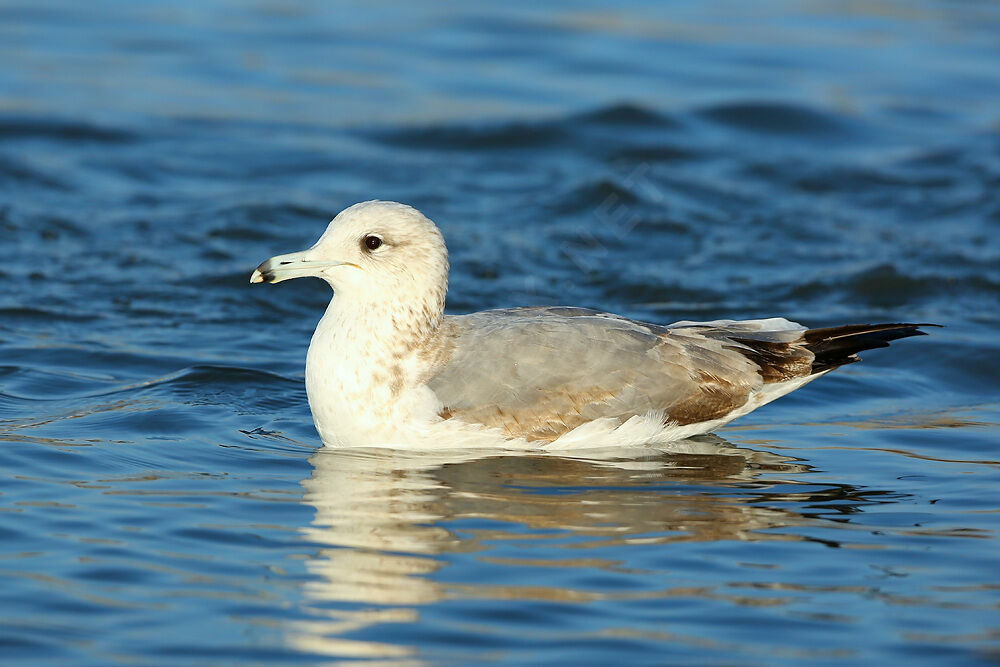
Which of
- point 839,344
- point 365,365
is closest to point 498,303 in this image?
point 839,344

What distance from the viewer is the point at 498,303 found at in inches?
418

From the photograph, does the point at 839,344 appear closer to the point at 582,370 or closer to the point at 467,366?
the point at 582,370

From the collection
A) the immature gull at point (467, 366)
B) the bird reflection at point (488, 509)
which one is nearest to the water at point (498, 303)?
the bird reflection at point (488, 509)

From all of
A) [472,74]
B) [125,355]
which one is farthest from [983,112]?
[125,355]

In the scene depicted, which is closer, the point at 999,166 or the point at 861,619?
the point at 861,619

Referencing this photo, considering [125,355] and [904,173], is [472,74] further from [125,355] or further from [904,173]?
[125,355]

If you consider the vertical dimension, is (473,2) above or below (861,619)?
above

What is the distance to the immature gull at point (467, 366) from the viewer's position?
23.1 feet

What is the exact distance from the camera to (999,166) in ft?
45.0

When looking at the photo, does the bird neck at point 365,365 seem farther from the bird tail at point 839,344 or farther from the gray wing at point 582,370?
the bird tail at point 839,344

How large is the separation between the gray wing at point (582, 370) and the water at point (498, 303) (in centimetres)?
26

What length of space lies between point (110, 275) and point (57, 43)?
717 centimetres

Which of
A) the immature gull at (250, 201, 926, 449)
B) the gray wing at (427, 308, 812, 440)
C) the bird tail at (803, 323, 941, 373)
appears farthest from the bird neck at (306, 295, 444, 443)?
the bird tail at (803, 323, 941, 373)

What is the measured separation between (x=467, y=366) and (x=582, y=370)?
0.56 metres
